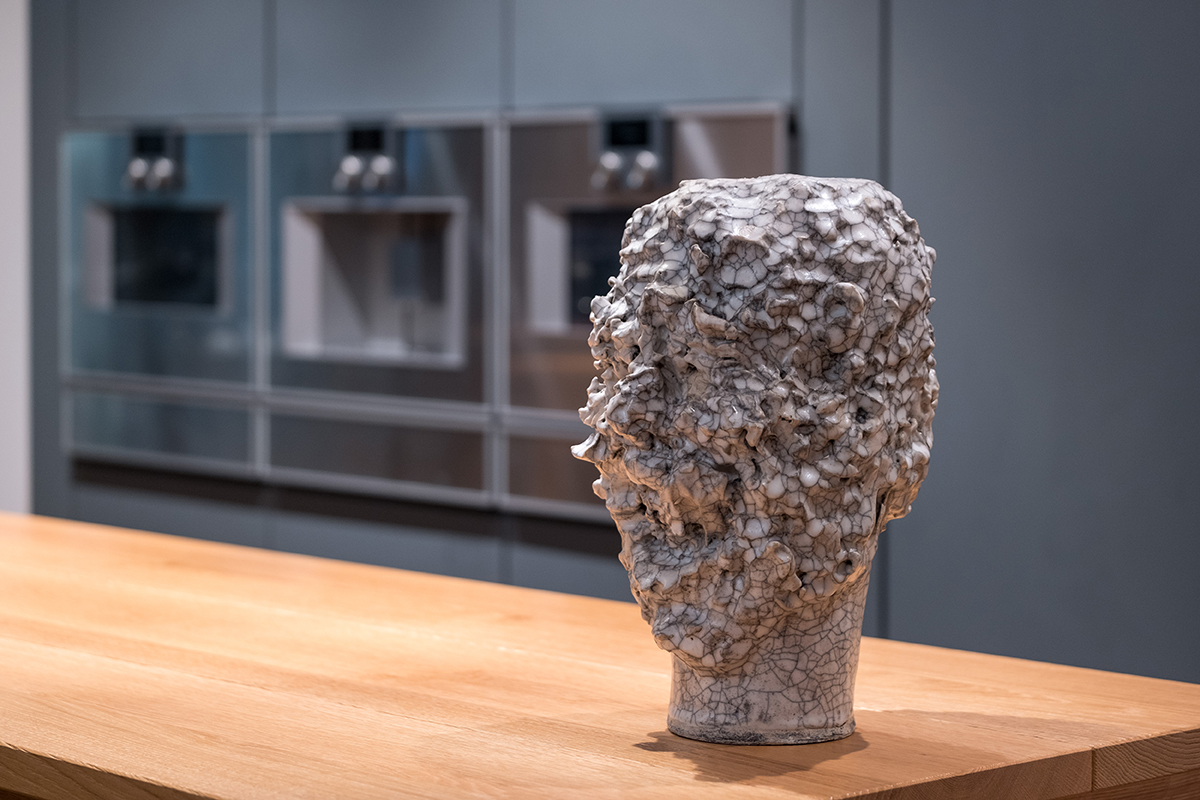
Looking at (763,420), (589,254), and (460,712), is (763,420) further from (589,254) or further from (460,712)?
(589,254)

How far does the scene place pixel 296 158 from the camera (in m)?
3.00

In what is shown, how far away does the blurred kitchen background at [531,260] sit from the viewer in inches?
85.7

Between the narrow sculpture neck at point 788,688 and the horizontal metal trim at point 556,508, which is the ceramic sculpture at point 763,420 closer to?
the narrow sculpture neck at point 788,688

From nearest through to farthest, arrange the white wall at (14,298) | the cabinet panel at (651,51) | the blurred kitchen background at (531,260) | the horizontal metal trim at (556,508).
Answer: the blurred kitchen background at (531,260) < the cabinet panel at (651,51) < the horizontal metal trim at (556,508) < the white wall at (14,298)

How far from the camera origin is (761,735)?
87 centimetres

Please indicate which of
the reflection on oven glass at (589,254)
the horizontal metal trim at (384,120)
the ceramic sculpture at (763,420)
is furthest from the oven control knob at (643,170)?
the ceramic sculpture at (763,420)

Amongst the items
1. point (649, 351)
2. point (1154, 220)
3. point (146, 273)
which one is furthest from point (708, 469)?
point (146, 273)

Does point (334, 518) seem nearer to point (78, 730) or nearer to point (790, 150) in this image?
point (790, 150)

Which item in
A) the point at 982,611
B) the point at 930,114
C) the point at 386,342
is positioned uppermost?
the point at 930,114

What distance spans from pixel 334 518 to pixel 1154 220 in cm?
191

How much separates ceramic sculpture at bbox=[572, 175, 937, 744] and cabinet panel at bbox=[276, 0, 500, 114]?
2.06m

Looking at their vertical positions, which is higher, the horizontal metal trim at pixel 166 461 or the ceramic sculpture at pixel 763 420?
the ceramic sculpture at pixel 763 420

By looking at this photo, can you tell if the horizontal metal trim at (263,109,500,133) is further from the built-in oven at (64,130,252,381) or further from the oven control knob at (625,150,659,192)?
the oven control knob at (625,150,659,192)

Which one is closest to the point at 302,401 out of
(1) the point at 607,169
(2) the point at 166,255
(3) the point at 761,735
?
(2) the point at 166,255
